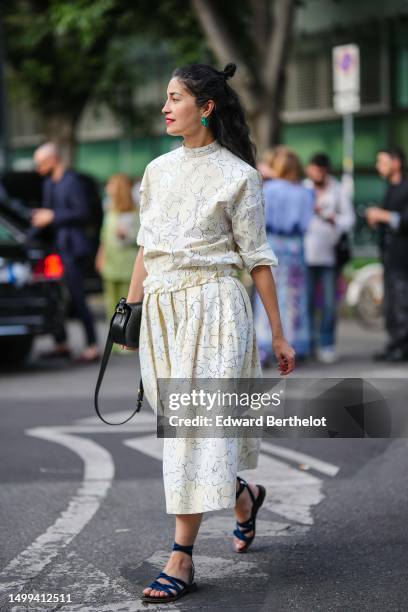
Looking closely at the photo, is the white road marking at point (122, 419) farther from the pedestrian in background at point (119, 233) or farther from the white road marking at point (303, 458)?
the pedestrian in background at point (119, 233)

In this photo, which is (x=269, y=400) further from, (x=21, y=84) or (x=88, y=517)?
(x=21, y=84)

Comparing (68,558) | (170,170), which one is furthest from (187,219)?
(68,558)

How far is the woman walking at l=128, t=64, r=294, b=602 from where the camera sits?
174 inches

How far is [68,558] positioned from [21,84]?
57.4ft

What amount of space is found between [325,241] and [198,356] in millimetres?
6925

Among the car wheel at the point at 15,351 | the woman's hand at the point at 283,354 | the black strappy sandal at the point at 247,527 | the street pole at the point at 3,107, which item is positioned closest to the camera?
the woman's hand at the point at 283,354

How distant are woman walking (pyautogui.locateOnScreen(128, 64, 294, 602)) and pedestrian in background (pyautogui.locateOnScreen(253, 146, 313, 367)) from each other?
590 centimetres

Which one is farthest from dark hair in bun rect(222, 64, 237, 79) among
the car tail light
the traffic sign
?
the traffic sign

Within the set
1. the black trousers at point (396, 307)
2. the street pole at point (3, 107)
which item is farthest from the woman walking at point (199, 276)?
the street pole at point (3, 107)

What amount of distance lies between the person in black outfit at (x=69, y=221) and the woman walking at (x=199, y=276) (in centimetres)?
691

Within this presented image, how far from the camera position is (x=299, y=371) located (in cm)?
1068

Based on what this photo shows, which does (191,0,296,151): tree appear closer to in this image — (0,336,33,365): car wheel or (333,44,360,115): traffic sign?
(333,44,360,115): traffic sign

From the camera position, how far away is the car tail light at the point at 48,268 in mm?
10898

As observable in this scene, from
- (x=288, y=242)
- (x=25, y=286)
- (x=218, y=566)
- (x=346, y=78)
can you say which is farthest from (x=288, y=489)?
(x=346, y=78)
